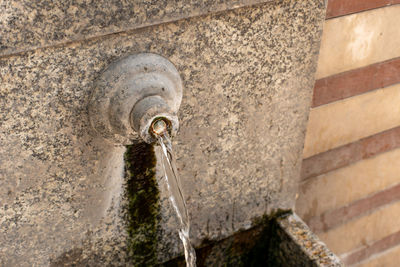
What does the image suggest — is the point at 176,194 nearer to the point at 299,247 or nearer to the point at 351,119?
the point at 299,247

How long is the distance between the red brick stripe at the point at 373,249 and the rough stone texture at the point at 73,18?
7.70 ft

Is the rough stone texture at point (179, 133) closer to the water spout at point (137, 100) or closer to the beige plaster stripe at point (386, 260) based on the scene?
the water spout at point (137, 100)

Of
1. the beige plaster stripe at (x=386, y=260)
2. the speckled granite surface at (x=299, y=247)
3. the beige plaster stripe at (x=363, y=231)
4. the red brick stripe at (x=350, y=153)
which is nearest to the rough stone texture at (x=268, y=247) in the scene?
the speckled granite surface at (x=299, y=247)

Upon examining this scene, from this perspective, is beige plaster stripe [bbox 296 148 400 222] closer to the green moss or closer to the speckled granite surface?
the speckled granite surface

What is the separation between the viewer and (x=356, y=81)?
2.39 metres

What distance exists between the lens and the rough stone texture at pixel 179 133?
134 cm

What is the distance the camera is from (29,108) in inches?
51.9

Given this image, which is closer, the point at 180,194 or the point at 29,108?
the point at 29,108

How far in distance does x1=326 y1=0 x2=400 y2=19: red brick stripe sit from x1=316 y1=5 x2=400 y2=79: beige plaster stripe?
0.07 ft

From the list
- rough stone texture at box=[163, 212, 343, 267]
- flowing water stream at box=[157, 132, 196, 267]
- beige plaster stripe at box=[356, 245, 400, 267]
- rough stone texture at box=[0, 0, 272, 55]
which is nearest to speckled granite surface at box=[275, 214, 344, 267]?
rough stone texture at box=[163, 212, 343, 267]

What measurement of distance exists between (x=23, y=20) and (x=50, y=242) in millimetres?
782

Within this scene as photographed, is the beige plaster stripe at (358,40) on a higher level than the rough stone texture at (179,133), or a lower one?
higher

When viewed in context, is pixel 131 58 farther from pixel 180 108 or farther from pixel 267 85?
pixel 267 85

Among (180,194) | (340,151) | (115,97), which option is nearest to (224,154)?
Answer: (180,194)
